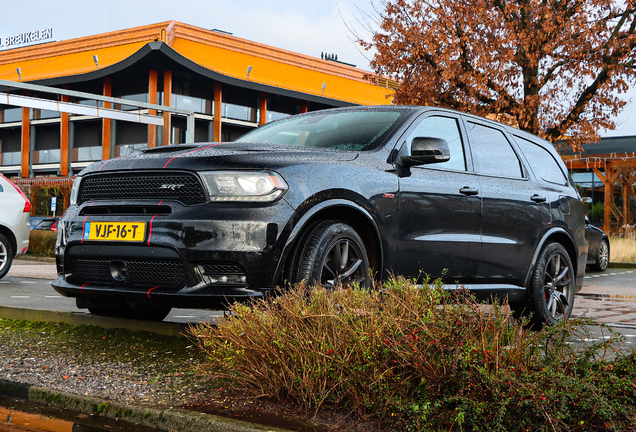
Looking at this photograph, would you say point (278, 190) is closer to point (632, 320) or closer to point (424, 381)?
point (424, 381)

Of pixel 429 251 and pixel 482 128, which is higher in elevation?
pixel 482 128

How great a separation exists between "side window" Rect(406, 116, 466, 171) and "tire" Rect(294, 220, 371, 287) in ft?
4.05

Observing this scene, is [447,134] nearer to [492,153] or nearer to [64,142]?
[492,153]

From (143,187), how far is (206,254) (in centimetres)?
68

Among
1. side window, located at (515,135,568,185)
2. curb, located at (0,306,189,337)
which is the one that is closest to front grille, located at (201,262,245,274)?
curb, located at (0,306,189,337)

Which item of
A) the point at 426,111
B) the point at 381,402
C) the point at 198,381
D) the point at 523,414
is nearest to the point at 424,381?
the point at 381,402

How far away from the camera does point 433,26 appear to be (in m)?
17.3

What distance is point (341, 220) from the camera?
469cm

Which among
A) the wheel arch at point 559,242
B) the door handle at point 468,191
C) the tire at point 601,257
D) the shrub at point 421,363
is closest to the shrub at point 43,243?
the tire at point 601,257

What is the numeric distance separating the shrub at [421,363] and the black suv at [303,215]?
1.85 ft

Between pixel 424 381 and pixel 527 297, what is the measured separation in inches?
141

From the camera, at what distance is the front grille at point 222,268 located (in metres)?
4.23

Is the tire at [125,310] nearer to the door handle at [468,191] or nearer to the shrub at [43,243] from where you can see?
the door handle at [468,191]

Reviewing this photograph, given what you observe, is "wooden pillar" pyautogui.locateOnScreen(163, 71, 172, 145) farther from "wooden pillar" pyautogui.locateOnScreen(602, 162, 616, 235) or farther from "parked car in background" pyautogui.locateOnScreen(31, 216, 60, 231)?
"wooden pillar" pyautogui.locateOnScreen(602, 162, 616, 235)
